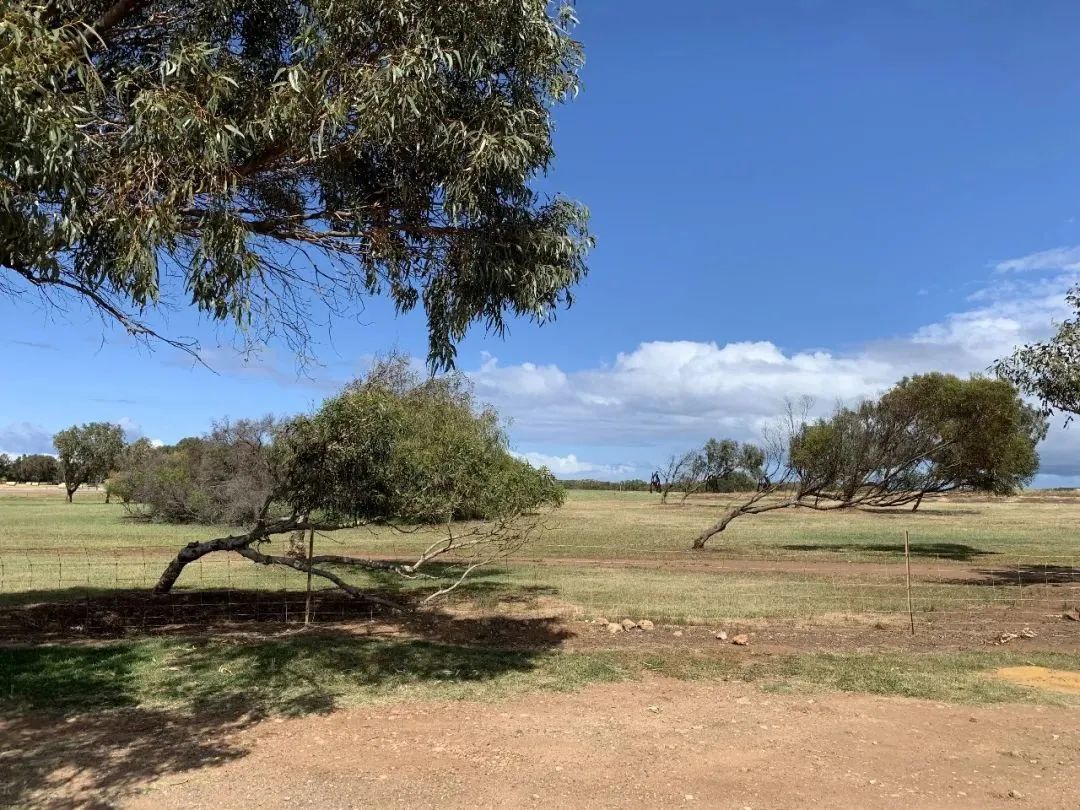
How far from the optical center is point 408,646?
11039 millimetres

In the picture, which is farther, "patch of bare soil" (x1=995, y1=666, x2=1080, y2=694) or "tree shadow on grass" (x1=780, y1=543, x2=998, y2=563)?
"tree shadow on grass" (x1=780, y1=543, x2=998, y2=563)

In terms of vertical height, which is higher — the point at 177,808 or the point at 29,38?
the point at 29,38

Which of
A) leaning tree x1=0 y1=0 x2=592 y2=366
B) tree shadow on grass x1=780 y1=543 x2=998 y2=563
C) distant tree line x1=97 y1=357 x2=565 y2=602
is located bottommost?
tree shadow on grass x1=780 y1=543 x2=998 y2=563

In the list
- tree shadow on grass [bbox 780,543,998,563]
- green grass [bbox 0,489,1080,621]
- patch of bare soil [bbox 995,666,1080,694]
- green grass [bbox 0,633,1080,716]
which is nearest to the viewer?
green grass [bbox 0,633,1080,716]

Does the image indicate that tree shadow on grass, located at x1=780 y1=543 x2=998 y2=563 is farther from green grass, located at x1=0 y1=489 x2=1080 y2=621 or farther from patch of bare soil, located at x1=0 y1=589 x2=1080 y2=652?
patch of bare soil, located at x1=0 y1=589 x2=1080 y2=652

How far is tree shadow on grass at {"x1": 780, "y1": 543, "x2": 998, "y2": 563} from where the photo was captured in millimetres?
27747

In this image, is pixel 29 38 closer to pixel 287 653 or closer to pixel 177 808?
pixel 177 808

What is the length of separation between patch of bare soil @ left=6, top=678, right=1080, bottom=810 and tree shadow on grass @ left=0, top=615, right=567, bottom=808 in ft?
0.19

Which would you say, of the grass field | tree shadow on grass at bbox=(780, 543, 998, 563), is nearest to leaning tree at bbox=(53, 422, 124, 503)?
the grass field

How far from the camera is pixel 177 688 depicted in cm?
852

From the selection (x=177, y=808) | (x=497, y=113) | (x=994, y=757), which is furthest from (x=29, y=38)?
(x=994, y=757)

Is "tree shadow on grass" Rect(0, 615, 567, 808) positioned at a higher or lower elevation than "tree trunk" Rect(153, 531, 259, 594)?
lower

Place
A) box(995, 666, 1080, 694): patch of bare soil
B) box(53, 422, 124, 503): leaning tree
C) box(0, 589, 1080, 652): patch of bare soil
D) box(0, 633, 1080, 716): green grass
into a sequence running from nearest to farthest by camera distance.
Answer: box(0, 633, 1080, 716): green grass
box(995, 666, 1080, 694): patch of bare soil
box(0, 589, 1080, 652): patch of bare soil
box(53, 422, 124, 503): leaning tree

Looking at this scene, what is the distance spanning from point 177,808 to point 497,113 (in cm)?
629
